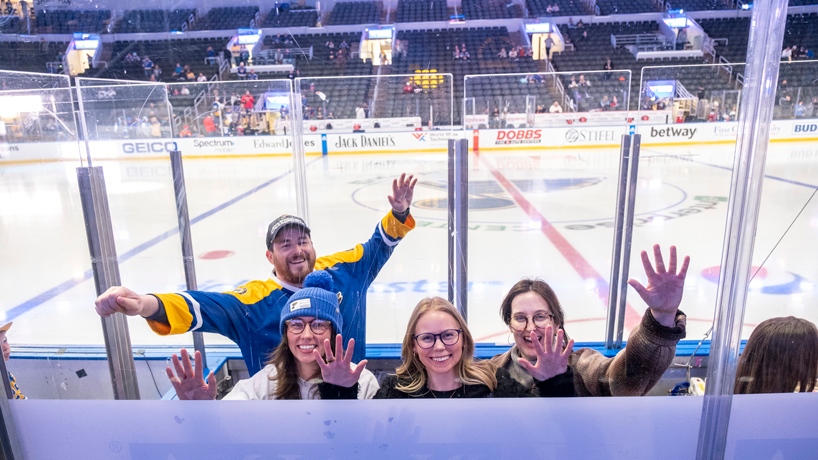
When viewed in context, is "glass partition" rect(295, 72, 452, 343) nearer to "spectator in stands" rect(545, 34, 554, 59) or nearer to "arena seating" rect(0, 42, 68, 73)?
"spectator in stands" rect(545, 34, 554, 59)

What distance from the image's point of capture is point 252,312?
927mm

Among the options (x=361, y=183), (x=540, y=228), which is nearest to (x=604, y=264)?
(x=540, y=228)

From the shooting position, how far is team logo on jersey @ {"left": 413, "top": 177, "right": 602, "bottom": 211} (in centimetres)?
122

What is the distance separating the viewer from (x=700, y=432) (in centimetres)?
61

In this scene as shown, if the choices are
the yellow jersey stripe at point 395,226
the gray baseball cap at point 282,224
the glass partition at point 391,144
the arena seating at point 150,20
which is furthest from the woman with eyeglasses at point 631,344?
the arena seating at point 150,20

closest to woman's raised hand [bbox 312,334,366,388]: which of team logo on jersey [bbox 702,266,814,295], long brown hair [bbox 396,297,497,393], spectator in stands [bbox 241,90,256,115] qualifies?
long brown hair [bbox 396,297,497,393]

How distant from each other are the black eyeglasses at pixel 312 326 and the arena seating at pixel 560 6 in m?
0.61

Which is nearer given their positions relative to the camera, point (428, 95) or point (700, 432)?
point (700, 432)

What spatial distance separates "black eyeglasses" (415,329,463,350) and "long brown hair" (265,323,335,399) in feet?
0.51

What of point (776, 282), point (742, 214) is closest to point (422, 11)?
point (742, 214)

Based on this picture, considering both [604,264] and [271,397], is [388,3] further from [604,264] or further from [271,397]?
[604,264]

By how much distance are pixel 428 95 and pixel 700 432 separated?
67cm

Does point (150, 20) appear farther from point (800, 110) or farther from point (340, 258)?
point (800, 110)

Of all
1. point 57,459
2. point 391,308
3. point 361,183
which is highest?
point 361,183
